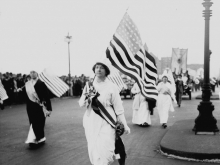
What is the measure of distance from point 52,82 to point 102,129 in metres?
4.45

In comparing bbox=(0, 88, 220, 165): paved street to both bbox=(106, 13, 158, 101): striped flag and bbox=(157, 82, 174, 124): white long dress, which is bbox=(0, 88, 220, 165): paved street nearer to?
bbox=(157, 82, 174, 124): white long dress

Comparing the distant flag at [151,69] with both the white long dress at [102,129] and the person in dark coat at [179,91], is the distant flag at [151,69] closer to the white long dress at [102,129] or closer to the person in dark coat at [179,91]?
the white long dress at [102,129]

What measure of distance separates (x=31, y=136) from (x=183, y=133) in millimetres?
3783

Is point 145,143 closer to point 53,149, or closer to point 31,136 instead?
point 53,149

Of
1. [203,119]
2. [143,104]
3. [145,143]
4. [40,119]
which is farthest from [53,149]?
[143,104]

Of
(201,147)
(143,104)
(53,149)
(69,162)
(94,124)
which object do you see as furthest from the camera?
(143,104)

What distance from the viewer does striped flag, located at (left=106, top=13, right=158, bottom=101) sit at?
689cm

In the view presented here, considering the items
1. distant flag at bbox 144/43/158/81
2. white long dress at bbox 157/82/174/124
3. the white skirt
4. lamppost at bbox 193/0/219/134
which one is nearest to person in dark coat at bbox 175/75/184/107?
white long dress at bbox 157/82/174/124

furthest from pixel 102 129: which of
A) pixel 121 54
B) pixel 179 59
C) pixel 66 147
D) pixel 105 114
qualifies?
pixel 179 59

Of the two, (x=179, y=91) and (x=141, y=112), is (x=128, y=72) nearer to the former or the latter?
(x=141, y=112)

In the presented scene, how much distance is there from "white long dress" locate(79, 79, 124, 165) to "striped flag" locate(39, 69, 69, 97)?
12.7ft

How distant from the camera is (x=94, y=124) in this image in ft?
14.8

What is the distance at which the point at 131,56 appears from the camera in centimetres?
729

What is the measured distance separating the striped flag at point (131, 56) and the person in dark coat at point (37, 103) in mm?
2112
